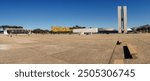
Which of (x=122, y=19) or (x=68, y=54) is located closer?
(x=68, y=54)

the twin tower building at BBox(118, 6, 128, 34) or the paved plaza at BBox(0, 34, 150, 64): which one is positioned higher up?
the twin tower building at BBox(118, 6, 128, 34)

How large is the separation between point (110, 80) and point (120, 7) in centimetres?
15441

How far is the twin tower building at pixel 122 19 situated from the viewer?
490 ft

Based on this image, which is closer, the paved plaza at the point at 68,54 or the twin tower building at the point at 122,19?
the paved plaza at the point at 68,54

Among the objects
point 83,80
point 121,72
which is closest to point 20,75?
point 83,80

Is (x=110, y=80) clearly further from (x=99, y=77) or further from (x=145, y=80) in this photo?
(x=145, y=80)

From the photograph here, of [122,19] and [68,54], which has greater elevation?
[122,19]

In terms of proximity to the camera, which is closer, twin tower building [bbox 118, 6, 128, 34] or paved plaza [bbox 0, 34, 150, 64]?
paved plaza [bbox 0, 34, 150, 64]

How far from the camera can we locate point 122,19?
153500 millimetres

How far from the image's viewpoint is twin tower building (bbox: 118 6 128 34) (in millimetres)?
149375

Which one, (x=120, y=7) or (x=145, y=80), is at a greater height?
(x=120, y=7)

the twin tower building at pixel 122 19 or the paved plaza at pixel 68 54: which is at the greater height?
the twin tower building at pixel 122 19

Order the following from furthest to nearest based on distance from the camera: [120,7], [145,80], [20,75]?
[120,7] < [20,75] < [145,80]

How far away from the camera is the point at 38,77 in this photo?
17.1 ft
